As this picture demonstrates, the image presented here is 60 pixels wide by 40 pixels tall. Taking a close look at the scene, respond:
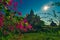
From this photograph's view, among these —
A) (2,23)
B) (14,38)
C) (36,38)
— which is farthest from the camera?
(36,38)

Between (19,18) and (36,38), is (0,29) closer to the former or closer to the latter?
(19,18)

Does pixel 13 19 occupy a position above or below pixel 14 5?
below

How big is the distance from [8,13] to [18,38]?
661 mm

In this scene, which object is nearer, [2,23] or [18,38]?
[2,23]

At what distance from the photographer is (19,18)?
3.84 metres

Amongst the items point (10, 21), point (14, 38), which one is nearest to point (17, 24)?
point (10, 21)

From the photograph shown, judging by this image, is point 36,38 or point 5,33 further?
point 36,38

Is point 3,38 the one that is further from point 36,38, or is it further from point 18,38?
point 36,38

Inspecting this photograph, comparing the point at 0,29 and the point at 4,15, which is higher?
the point at 4,15

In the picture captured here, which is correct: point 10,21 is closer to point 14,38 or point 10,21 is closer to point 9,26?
point 9,26

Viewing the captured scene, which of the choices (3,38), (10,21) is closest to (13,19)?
(10,21)

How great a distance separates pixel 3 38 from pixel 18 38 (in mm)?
413

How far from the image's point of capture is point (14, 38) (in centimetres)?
422

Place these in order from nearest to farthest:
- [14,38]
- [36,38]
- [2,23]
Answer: [2,23], [14,38], [36,38]
